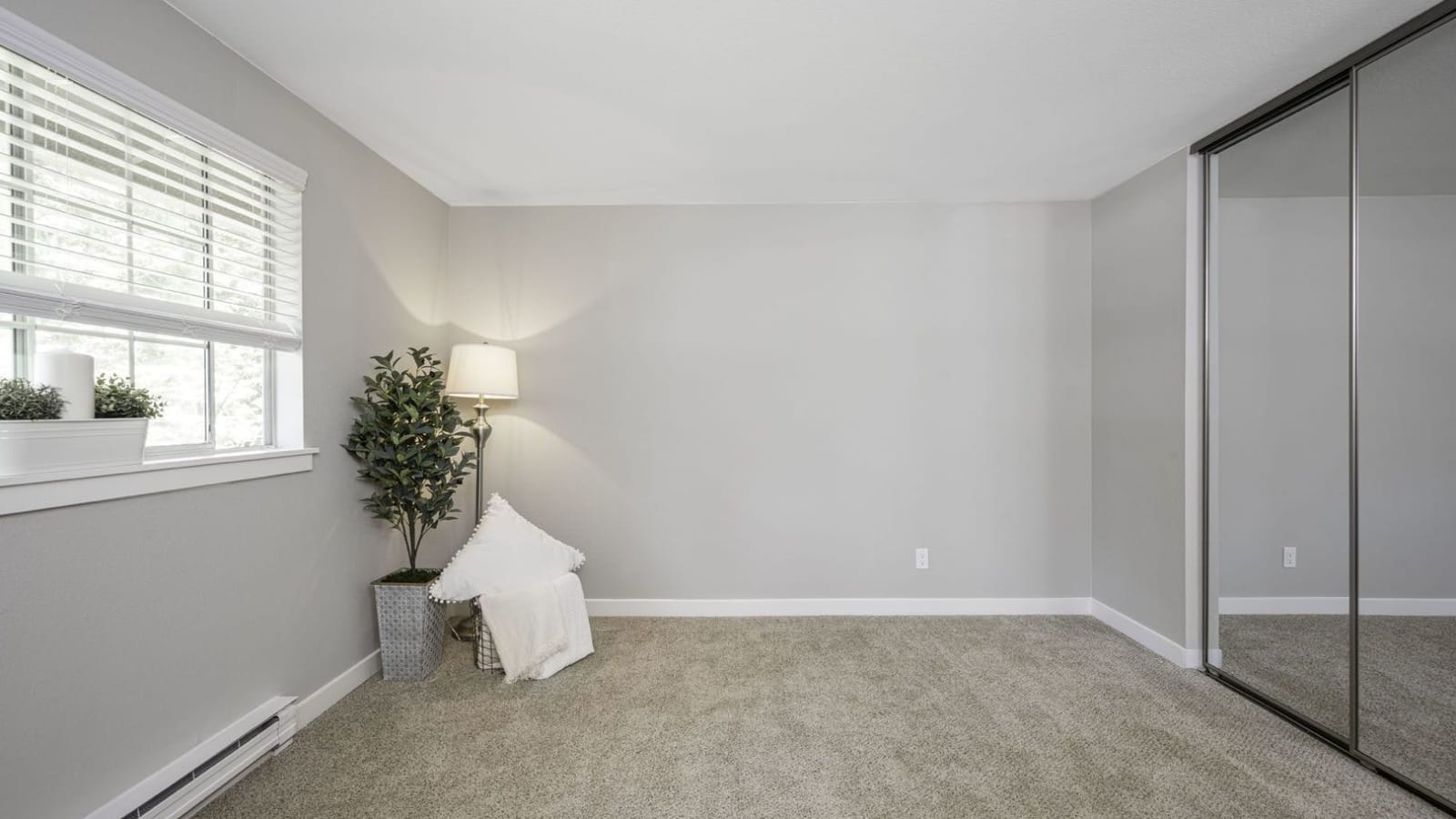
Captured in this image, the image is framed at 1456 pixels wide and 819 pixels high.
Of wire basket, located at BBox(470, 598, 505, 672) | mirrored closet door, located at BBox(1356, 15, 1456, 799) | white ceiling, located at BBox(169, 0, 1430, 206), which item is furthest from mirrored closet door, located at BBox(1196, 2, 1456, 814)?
wire basket, located at BBox(470, 598, 505, 672)

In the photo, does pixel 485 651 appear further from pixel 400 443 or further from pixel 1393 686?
pixel 1393 686

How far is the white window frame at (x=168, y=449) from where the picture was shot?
1.41m

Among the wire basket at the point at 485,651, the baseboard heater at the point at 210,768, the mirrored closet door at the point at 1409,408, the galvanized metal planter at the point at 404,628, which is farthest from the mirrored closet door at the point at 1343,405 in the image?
the baseboard heater at the point at 210,768

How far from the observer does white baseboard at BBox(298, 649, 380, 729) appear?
90.6 inches

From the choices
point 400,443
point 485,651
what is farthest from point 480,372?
point 485,651

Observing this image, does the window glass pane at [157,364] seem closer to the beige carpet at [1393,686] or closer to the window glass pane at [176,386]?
the window glass pane at [176,386]

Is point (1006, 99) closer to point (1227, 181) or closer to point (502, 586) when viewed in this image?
point (1227, 181)

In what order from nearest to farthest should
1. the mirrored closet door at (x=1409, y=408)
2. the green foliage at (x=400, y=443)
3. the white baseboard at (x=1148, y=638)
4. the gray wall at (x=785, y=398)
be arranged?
the mirrored closet door at (x=1409, y=408)
the green foliage at (x=400, y=443)
the white baseboard at (x=1148, y=638)
the gray wall at (x=785, y=398)

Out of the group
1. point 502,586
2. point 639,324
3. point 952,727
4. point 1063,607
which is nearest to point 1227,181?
point 1063,607

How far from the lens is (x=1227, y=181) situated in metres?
2.64

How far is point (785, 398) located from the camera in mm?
3555

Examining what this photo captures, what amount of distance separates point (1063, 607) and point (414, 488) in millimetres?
3655

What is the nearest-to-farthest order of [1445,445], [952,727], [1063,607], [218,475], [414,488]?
[1445,445]
[218,475]
[952,727]
[414,488]
[1063,607]

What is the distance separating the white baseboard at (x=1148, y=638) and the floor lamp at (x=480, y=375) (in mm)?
3576
